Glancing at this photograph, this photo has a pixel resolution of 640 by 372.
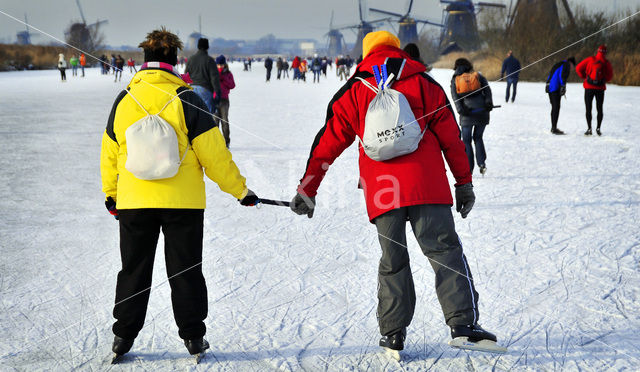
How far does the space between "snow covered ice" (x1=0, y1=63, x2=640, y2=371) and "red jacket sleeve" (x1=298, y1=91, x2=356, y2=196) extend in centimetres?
90

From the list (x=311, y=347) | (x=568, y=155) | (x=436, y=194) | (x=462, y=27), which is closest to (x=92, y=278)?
(x=311, y=347)

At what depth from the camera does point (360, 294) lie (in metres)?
3.51

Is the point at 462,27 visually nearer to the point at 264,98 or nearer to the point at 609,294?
the point at 264,98

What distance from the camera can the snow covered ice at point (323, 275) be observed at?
279cm

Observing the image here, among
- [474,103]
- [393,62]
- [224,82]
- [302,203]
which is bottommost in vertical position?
[302,203]

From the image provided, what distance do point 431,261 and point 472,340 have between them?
39cm

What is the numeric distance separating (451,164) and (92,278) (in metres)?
2.45

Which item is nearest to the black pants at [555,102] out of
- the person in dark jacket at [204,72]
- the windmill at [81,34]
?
the person in dark jacket at [204,72]

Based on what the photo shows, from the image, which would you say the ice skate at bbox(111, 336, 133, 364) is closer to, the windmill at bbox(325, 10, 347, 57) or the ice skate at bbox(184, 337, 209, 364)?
the ice skate at bbox(184, 337, 209, 364)

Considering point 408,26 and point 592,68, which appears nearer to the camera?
point 592,68

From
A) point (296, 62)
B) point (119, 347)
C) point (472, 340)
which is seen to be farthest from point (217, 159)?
point (296, 62)

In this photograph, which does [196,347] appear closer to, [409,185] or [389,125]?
[409,185]

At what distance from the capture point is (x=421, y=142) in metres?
2.57

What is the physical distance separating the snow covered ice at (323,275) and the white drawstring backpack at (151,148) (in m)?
0.96
